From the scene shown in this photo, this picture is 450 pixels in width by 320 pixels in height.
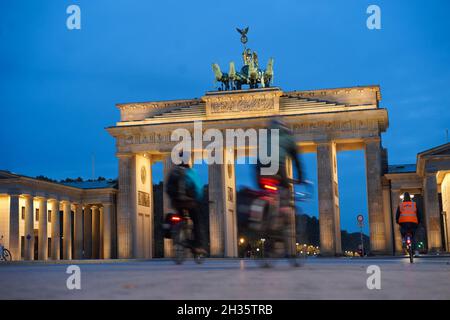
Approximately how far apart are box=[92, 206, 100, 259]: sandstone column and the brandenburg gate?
40.7ft

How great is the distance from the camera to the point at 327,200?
61031 millimetres

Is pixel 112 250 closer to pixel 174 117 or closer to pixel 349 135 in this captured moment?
pixel 174 117

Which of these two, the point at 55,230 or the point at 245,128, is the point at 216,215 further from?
the point at 55,230

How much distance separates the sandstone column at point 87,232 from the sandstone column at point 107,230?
551cm

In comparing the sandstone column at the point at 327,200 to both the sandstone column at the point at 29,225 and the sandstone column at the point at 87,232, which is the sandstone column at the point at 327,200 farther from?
the sandstone column at the point at 87,232

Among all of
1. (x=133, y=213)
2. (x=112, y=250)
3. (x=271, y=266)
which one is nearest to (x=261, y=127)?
(x=133, y=213)

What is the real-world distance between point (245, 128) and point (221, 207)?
7.65 metres

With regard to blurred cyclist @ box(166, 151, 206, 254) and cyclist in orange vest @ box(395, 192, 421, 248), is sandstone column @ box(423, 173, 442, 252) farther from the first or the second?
blurred cyclist @ box(166, 151, 206, 254)

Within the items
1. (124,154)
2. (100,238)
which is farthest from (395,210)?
(100,238)

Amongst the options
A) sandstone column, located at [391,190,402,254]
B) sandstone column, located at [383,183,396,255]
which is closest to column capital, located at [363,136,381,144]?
sandstone column, located at [391,190,402,254]

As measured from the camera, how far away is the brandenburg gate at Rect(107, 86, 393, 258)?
6122cm

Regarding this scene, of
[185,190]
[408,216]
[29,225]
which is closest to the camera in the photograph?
[185,190]
